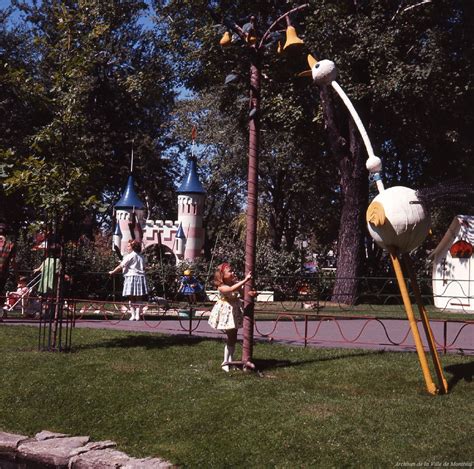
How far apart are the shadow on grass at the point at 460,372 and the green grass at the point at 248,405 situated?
0.04ft

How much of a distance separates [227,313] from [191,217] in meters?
18.6

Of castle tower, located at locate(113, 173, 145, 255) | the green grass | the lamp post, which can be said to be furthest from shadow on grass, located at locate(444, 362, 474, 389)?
A: castle tower, located at locate(113, 173, 145, 255)

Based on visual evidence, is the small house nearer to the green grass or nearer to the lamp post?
the green grass

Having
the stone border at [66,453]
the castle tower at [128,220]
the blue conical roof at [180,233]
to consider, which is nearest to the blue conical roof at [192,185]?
the blue conical roof at [180,233]

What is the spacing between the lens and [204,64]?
23.7 metres

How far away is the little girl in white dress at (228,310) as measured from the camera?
9305mm

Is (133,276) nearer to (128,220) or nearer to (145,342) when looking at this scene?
(145,342)

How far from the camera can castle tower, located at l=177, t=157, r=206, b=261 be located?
27.4 metres

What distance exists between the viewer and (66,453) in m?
6.90

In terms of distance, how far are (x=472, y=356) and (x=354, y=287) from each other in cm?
1207

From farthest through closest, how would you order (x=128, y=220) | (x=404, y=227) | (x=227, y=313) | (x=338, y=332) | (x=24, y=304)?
(x=128, y=220)
(x=24, y=304)
(x=338, y=332)
(x=227, y=313)
(x=404, y=227)

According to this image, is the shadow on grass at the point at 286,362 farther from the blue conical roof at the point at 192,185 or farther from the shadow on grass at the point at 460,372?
the blue conical roof at the point at 192,185

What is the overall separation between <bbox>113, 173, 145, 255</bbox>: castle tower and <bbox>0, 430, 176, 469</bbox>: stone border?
19705 mm

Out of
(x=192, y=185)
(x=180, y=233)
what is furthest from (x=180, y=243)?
(x=192, y=185)
